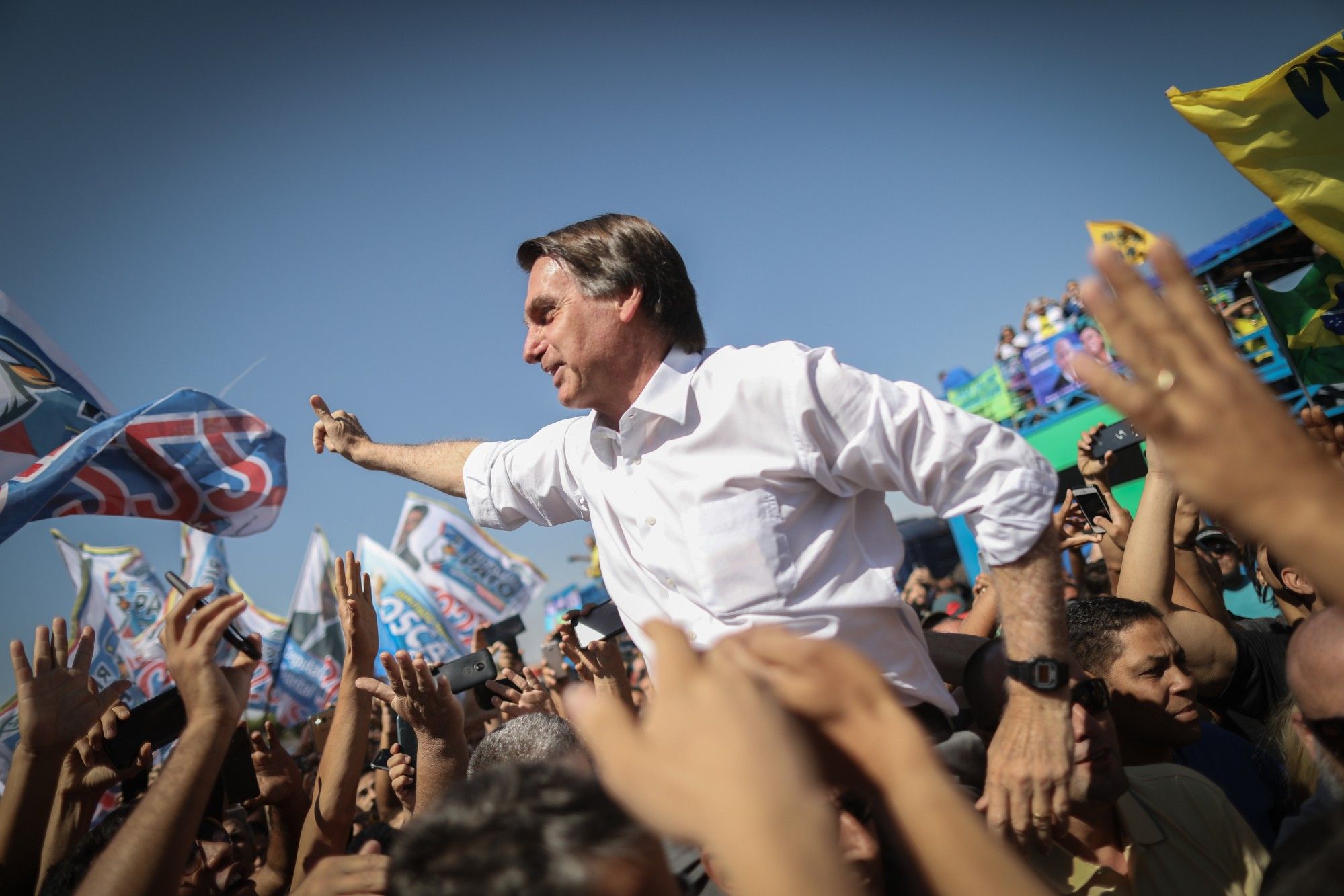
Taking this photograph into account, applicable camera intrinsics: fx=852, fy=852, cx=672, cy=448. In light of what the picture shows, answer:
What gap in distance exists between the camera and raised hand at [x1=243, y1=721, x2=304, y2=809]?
3.71 metres

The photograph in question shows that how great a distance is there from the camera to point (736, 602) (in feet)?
6.37

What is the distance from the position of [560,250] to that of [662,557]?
97 cm

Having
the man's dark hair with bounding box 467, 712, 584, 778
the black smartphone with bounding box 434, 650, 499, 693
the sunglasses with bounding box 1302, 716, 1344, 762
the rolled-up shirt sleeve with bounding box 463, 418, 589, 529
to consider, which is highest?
the rolled-up shirt sleeve with bounding box 463, 418, 589, 529

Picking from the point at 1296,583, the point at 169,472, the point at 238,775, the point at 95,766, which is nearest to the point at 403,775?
the point at 238,775

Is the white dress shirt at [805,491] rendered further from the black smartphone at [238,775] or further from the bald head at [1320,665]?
the black smartphone at [238,775]

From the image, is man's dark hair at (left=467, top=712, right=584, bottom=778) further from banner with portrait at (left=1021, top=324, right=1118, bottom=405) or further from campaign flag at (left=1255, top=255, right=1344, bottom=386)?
banner with portrait at (left=1021, top=324, right=1118, bottom=405)

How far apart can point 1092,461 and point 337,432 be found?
327cm

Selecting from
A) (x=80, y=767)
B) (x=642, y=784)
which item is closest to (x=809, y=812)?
(x=642, y=784)

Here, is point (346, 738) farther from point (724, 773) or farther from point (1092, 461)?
point (1092, 461)

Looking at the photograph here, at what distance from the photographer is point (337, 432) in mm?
3197

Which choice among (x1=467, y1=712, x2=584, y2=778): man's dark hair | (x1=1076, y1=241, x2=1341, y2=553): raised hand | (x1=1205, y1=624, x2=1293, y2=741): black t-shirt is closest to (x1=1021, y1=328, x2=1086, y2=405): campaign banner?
(x1=1205, y1=624, x2=1293, y2=741): black t-shirt

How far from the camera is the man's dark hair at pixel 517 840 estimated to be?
97 cm

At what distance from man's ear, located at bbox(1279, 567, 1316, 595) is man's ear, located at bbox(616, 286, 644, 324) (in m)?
2.93

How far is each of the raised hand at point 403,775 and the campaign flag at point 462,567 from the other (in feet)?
30.3
